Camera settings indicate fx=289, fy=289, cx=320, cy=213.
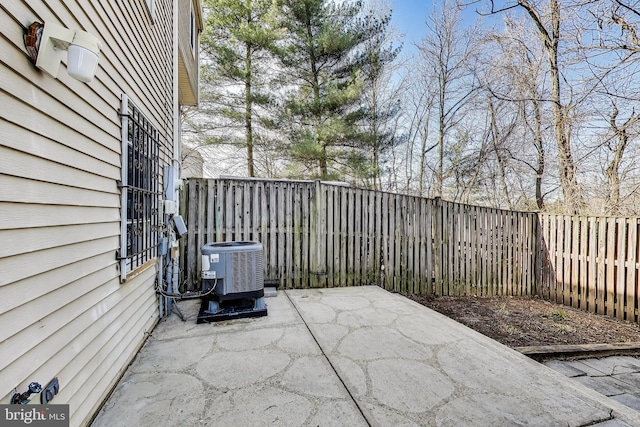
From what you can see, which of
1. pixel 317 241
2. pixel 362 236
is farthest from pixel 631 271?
pixel 317 241

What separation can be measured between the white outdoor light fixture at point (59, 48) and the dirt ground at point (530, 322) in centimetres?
416

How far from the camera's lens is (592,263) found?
14.1ft

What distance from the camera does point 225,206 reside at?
4215mm

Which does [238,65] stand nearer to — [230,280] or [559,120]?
[230,280]

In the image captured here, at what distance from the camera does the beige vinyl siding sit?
1.06m

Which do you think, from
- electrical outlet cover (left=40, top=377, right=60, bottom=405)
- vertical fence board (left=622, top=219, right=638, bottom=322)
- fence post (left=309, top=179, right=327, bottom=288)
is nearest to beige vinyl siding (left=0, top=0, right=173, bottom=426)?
electrical outlet cover (left=40, top=377, right=60, bottom=405)

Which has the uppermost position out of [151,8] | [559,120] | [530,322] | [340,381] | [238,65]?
[238,65]

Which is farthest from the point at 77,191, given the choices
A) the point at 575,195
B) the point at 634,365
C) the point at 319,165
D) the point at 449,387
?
the point at 319,165

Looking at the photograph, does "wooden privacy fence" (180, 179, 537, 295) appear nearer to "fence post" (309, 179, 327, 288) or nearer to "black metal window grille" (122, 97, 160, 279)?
"fence post" (309, 179, 327, 288)

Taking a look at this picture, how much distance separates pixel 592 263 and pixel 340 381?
15.0ft

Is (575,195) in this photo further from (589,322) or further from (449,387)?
(449,387)

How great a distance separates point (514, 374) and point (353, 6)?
10122mm

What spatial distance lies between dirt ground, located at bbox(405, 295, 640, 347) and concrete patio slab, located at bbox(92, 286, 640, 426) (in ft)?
3.50

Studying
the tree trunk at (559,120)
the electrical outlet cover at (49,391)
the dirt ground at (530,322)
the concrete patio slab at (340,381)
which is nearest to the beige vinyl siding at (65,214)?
the electrical outlet cover at (49,391)
